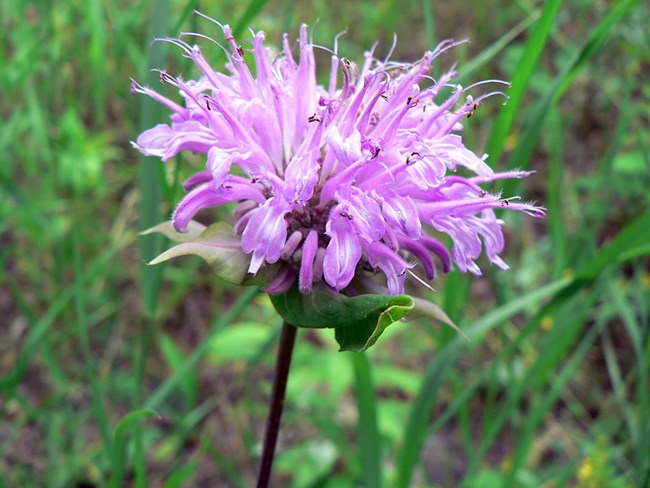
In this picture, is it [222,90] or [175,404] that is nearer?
[222,90]

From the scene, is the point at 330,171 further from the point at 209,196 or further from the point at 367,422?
the point at 367,422

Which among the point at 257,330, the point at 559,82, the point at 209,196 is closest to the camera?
the point at 209,196

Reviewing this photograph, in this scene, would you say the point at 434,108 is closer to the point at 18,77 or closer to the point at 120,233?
the point at 18,77

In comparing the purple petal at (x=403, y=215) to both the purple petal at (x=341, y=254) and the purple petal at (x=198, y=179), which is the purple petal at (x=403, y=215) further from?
the purple petal at (x=198, y=179)

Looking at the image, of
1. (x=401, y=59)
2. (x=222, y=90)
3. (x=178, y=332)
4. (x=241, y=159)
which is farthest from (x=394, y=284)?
(x=401, y=59)

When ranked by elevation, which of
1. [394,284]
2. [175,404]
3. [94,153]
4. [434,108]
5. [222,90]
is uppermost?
[434,108]

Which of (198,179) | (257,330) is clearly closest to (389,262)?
(198,179)

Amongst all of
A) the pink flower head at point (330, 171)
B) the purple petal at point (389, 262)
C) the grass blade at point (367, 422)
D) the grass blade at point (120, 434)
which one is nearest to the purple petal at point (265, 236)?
the pink flower head at point (330, 171)

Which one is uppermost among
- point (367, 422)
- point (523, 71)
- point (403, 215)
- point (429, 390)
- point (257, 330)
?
point (523, 71)
